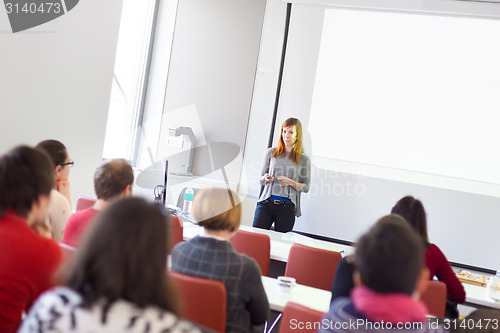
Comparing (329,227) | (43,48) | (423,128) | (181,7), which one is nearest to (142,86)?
(181,7)

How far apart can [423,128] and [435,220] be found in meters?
0.95

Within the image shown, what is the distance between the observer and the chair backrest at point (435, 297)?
2.67 m

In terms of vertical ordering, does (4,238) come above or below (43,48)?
below

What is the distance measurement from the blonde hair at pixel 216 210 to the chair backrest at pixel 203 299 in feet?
1.07

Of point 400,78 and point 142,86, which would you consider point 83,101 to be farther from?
point 400,78

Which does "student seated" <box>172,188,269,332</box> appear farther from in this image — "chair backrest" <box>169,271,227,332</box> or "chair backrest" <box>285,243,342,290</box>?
"chair backrest" <box>285,243,342,290</box>

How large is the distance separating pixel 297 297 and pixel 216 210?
658mm

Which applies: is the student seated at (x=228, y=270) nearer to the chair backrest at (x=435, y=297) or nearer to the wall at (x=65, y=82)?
the chair backrest at (x=435, y=297)

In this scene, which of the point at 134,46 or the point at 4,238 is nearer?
the point at 4,238

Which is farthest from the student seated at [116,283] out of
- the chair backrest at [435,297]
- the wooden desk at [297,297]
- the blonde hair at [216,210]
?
the chair backrest at [435,297]

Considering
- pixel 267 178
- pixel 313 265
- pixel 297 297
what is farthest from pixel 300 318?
pixel 267 178

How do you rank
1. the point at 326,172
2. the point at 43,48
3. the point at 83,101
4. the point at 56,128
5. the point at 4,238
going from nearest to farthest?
the point at 4,238, the point at 43,48, the point at 56,128, the point at 83,101, the point at 326,172

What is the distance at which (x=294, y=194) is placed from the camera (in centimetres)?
510

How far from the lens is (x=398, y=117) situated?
17.8 feet
